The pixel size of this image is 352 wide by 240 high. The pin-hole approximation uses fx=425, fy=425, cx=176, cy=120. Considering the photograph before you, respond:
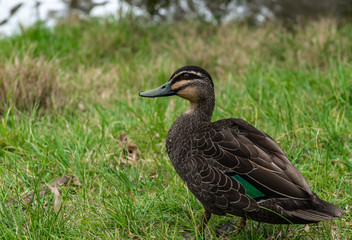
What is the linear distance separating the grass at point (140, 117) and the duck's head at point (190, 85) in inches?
26.6

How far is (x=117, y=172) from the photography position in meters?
3.50

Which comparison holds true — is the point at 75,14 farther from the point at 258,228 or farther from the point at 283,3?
the point at 258,228

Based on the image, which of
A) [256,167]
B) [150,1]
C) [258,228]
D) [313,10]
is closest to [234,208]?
[256,167]

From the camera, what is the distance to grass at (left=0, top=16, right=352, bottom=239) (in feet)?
9.57

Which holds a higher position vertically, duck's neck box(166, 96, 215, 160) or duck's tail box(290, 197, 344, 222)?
duck's neck box(166, 96, 215, 160)

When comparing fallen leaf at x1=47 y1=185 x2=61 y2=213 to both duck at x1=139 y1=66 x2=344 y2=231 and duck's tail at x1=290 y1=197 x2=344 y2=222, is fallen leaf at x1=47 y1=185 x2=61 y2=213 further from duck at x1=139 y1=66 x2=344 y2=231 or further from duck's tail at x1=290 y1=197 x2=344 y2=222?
duck's tail at x1=290 y1=197 x2=344 y2=222

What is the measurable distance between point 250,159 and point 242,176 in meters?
0.12

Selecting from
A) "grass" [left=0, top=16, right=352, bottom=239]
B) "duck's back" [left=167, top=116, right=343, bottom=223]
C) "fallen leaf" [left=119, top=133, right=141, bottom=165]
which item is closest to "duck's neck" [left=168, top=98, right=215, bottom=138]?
"duck's back" [left=167, top=116, right=343, bottom=223]

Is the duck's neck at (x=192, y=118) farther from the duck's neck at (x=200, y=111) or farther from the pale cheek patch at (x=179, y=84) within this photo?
the pale cheek patch at (x=179, y=84)

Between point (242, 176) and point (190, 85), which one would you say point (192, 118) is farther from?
point (242, 176)

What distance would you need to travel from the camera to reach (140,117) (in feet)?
13.6

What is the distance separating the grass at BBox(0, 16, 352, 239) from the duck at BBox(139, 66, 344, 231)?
0.28 meters

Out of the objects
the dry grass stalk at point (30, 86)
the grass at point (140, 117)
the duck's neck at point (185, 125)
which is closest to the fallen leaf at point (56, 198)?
the grass at point (140, 117)

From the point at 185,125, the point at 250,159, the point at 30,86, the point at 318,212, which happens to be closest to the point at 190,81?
the point at 185,125
